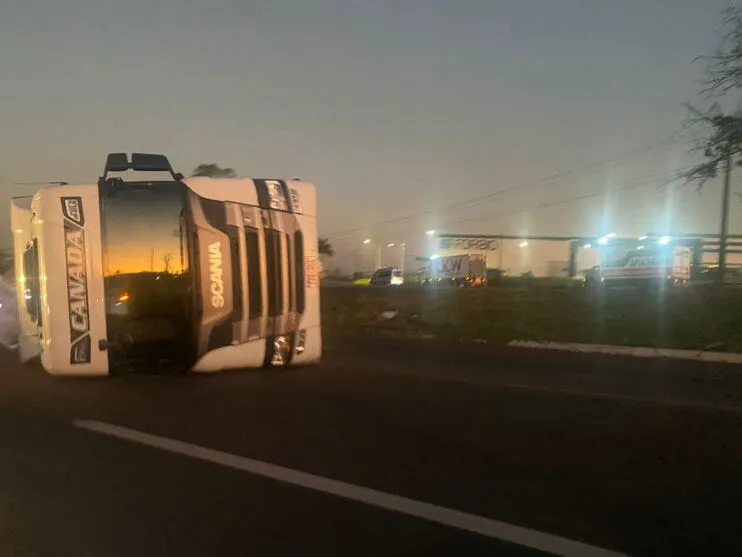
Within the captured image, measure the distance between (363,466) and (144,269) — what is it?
4640 millimetres

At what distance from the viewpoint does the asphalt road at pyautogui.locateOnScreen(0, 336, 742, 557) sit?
16.0 feet

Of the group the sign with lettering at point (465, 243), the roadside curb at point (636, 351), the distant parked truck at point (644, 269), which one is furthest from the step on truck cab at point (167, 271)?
the sign with lettering at point (465, 243)

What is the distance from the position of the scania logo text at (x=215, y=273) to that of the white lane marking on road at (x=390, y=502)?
2.24 m

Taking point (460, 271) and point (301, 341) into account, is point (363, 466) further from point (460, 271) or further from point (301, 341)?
point (460, 271)

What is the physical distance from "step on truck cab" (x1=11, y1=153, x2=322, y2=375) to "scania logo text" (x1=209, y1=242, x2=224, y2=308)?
0.01m

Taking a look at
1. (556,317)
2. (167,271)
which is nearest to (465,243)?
(556,317)

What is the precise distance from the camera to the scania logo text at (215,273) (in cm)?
936

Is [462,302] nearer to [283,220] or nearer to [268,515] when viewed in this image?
[283,220]

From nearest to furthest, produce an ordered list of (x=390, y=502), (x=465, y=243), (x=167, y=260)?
(x=390, y=502) → (x=167, y=260) → (x=465, y=243)

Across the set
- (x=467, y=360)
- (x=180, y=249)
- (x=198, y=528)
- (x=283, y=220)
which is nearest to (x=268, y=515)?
(x=198, y=528)

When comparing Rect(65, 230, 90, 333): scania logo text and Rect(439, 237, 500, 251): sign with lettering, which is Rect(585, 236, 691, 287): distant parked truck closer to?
Rect(65, 230, 90, 333): scania logo text

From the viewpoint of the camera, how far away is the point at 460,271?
58000mm

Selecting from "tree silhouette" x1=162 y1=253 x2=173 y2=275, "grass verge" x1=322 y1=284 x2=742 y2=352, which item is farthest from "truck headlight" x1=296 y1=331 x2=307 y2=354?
"grass verge" x1=322 y1=284 x2=742 y2=352

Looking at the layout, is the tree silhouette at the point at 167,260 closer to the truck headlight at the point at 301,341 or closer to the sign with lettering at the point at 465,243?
the truck headlight at the point at 301,341
